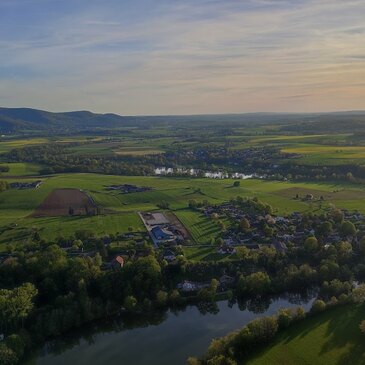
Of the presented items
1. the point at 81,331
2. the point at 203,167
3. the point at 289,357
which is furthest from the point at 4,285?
the point at 203,167

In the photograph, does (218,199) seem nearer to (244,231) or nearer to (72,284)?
(244,231)

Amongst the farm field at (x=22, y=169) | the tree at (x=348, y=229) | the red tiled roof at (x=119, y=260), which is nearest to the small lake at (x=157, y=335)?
the red tiled roof at (x=119, y=260)

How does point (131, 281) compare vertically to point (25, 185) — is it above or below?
below

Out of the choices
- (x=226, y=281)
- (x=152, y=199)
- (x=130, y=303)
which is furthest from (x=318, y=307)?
(x=152, y=199)

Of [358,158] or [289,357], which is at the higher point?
[358,158]

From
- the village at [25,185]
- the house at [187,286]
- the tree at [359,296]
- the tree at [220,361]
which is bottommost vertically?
the tree at [220,361]

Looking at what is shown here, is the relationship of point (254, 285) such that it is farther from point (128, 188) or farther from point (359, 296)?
point (128, 188)

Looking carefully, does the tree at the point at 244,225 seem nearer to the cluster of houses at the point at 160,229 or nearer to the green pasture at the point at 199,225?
the green pasture at the point at 199,225
